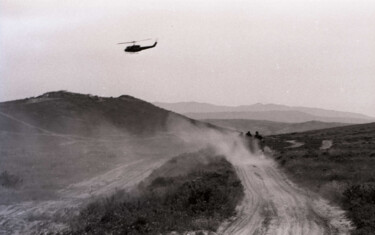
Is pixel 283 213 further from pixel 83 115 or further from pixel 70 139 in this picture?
pixel 83 115

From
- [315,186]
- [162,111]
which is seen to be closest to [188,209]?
[315,186]

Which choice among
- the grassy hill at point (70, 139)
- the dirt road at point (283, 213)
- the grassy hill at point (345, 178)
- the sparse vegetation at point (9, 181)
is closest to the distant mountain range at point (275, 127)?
the grassy hill at point (70, 139)

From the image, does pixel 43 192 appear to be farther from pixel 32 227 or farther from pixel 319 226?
pixel 319 226

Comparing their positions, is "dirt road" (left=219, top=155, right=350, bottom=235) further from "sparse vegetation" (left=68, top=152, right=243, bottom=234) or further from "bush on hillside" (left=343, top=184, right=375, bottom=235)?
"sparse vegetation" (left=68, top=152, right=243, bottom=234)

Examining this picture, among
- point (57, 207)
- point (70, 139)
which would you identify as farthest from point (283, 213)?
point (70, 139)

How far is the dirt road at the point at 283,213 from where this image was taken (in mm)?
15588

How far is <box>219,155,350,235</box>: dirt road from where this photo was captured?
1559cm

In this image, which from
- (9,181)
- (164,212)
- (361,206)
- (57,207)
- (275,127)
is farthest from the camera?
(275,127)

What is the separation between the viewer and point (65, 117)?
7625 cm

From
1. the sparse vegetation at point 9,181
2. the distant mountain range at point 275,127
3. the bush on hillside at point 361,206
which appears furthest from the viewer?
the distant mountain range at point 275,127

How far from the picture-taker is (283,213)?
59.8ft

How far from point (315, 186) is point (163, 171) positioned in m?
15.1

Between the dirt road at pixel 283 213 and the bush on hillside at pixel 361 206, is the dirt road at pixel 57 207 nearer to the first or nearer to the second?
the dirt road at pixel 283 213

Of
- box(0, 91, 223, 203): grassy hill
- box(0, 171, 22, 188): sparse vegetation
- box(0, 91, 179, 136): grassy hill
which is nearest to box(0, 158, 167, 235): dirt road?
box(0, 91, 223, 203): grassy hill
